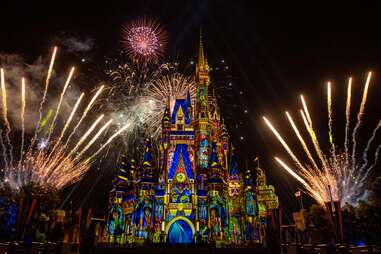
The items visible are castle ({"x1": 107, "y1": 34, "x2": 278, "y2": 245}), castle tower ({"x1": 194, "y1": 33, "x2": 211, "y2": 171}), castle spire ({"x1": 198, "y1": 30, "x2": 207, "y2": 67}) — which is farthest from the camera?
castle spire ({"x1": 198, "y1": 30, "x2": 207, "y2": 67})

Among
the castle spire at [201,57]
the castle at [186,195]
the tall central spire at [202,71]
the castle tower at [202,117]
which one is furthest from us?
the castle spire at [201,57]

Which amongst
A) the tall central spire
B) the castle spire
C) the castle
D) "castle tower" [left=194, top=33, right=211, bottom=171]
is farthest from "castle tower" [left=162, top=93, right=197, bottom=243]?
the castle spire

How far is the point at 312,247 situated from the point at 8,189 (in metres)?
36.2

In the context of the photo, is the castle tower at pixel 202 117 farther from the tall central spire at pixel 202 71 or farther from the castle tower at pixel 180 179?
the castle tower at pixel 180 179

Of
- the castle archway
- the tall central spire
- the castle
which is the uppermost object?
the tall central spire

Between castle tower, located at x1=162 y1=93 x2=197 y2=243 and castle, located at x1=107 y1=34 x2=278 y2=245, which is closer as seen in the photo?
castle, located at x1=107 y1=34 x2=278 y2=245

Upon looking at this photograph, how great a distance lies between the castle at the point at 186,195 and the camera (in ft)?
142

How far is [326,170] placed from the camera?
2783 cm

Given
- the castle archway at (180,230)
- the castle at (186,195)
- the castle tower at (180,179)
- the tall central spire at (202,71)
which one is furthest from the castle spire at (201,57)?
the castle archway at (180,230)

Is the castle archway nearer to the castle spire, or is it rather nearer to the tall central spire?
the tall central spire

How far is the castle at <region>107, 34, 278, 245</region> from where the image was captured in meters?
43.2

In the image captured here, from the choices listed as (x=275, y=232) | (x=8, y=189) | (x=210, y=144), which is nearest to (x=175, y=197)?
(x=210, y=144)

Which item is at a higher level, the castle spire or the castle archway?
the castle spire

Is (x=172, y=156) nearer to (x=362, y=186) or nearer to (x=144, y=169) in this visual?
(x=144, y=169)
